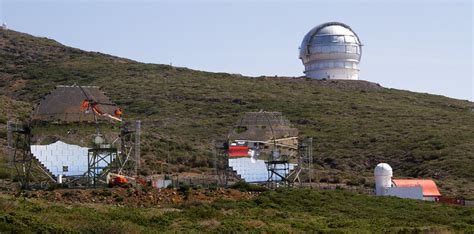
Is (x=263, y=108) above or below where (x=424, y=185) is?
above

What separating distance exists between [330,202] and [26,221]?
2022 centimetres

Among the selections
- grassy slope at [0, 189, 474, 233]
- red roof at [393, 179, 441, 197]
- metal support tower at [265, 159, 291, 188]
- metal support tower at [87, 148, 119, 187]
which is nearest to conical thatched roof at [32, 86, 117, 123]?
metal support tower at [87, 148, 119, 187]

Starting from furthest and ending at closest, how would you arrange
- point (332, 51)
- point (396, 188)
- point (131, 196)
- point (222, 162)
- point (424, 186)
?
1. point (332, 51)
2. point (424, 186)
3. point (222, 162)
4. point (396, 188)
5. point (131, 196)

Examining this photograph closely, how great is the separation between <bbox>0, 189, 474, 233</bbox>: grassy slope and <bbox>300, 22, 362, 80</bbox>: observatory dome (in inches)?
2658

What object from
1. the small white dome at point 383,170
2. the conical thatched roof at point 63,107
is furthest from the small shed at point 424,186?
the conical thatched roof at point 63,107

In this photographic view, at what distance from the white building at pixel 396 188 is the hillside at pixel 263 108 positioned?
707 cm

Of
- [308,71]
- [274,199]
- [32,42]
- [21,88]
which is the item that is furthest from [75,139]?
[32,42]

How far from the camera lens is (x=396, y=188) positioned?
58.6 metres

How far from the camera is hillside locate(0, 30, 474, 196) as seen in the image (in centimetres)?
8069

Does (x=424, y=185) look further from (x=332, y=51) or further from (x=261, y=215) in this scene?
(x=332, y=51)

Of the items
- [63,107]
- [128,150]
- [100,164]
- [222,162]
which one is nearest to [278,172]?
[222,162]

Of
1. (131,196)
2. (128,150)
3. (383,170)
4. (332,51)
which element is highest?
(332,51)

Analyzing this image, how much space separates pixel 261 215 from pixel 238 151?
45.6 feet

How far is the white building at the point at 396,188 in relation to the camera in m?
58.3
